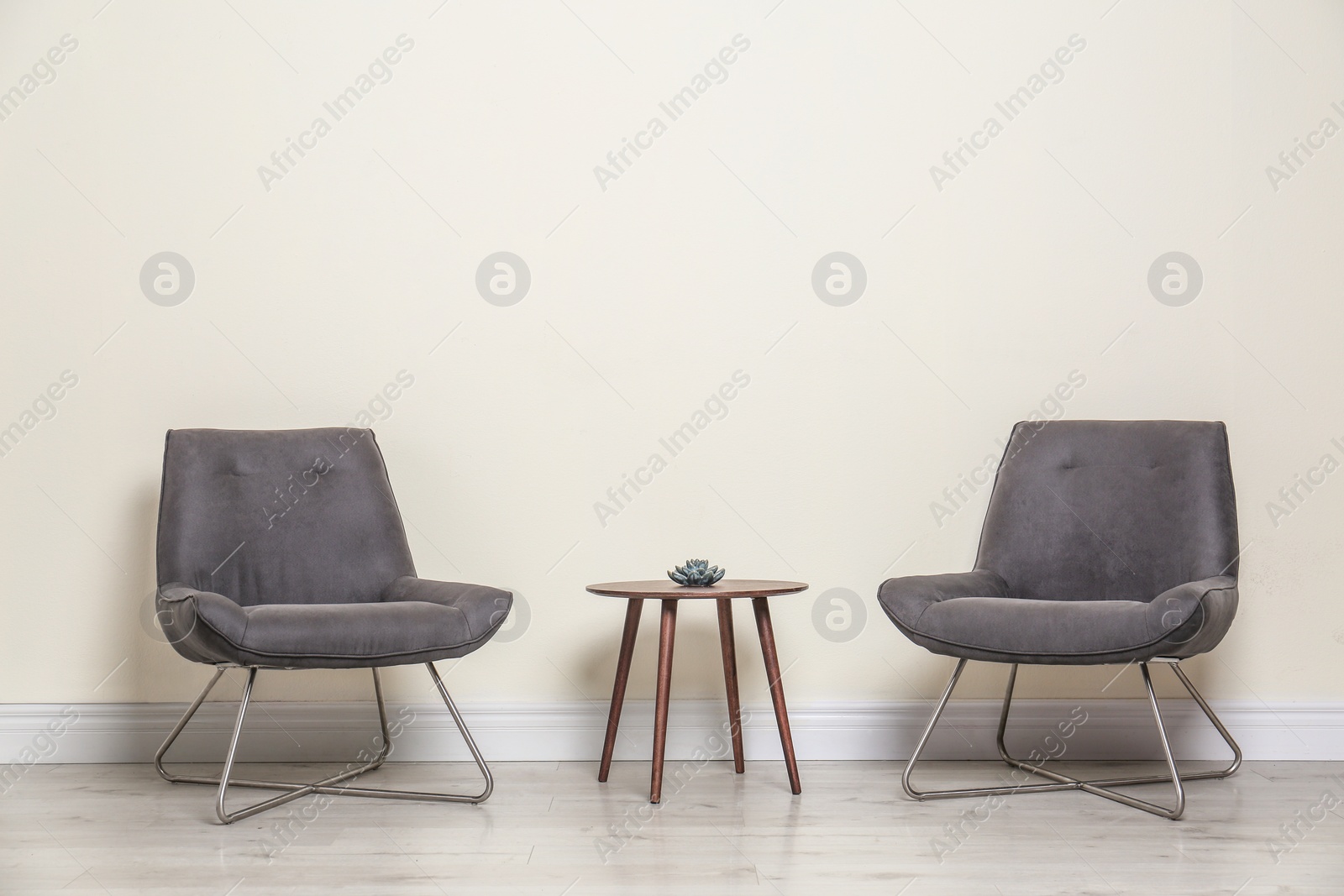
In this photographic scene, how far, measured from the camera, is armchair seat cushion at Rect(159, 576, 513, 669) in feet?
6.71

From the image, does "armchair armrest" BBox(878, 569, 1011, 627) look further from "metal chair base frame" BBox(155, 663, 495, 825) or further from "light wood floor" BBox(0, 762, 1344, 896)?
"metal chair base frame" BBox(155, 663, 495, 825)

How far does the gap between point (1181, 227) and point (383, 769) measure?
104 inches

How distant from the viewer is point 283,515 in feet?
8.39

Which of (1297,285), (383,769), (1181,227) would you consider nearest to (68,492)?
(383,769)

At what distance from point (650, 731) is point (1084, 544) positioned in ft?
4.05

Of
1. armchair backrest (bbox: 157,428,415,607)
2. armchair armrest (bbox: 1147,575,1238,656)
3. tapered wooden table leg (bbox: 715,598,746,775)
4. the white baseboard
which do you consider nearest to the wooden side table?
tapered wooden table leg (bbox: 715,598,746,775)

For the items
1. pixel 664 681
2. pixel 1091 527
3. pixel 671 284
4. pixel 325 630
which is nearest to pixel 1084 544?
pixel 1091 527

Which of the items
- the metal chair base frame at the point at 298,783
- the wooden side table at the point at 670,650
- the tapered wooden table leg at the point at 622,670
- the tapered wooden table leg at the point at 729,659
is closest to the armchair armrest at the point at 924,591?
the wooden side table at the point at 670,650

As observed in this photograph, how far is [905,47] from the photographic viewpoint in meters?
2.84

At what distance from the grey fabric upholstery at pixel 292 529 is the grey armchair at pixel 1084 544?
103 centimetres

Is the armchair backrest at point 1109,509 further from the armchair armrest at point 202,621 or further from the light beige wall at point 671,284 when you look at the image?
the armchair armrest at point 202,621

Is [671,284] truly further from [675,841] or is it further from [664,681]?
[675,841]

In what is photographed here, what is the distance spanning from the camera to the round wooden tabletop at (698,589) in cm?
225

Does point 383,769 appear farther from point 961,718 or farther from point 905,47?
point 905,47
